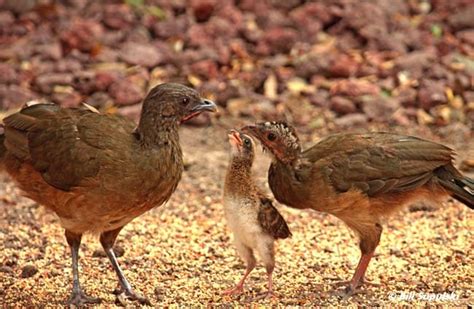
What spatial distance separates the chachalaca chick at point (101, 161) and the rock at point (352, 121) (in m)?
4.10

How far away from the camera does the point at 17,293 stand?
19.7 feet

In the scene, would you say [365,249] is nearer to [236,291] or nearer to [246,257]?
[246,257]

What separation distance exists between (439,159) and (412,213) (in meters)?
1.71

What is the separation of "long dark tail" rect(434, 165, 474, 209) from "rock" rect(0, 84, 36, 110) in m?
5.08

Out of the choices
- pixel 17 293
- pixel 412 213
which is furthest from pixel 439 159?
pixel 17 293

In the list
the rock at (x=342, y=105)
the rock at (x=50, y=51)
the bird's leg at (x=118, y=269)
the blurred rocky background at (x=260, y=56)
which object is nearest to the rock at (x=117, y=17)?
the blurred rocky background at (x=260, y=56)

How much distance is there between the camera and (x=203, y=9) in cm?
1140

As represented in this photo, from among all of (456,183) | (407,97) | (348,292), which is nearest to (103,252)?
(348,292)

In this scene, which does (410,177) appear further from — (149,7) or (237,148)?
(149,7)

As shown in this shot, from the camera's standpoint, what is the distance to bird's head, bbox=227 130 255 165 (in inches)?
235

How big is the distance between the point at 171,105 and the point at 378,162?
4.46 ft

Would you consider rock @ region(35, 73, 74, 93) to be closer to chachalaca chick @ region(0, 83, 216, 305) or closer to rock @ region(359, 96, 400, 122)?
rock @ region(359, 96, 400, 122)

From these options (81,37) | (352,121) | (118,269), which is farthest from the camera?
(81,37)

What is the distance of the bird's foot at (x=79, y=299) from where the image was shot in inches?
228
